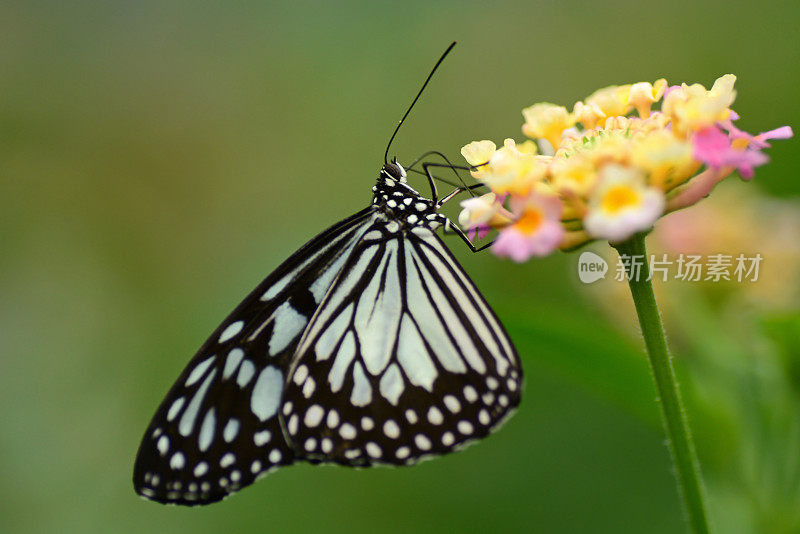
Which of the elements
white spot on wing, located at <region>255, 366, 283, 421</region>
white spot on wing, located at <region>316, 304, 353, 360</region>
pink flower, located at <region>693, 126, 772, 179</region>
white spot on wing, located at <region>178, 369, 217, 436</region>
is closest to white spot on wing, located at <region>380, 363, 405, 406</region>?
white spot on wing, located at <region>316, 304, 353, 360</region>

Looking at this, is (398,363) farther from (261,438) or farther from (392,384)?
(261,438)

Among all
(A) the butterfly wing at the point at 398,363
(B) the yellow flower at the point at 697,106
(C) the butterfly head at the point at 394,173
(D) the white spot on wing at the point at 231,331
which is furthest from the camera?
(C) the butterfly head at the point at 394,173

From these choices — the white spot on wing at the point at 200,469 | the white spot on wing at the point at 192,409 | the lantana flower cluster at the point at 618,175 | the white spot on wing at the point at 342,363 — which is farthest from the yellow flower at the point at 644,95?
the white spot on wing at the point at 200,469

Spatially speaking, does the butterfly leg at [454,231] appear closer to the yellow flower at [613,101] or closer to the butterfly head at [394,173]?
the butterfly head at [394,173]

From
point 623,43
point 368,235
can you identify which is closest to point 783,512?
point 368,235

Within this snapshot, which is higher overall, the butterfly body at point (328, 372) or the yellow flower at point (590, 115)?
the yellow flower at point (590, 115)

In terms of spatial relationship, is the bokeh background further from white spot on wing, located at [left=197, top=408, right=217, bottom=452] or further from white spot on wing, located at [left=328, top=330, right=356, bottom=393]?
white spot on wing, located at [left=197, top=408, right=217, bottom=452]
